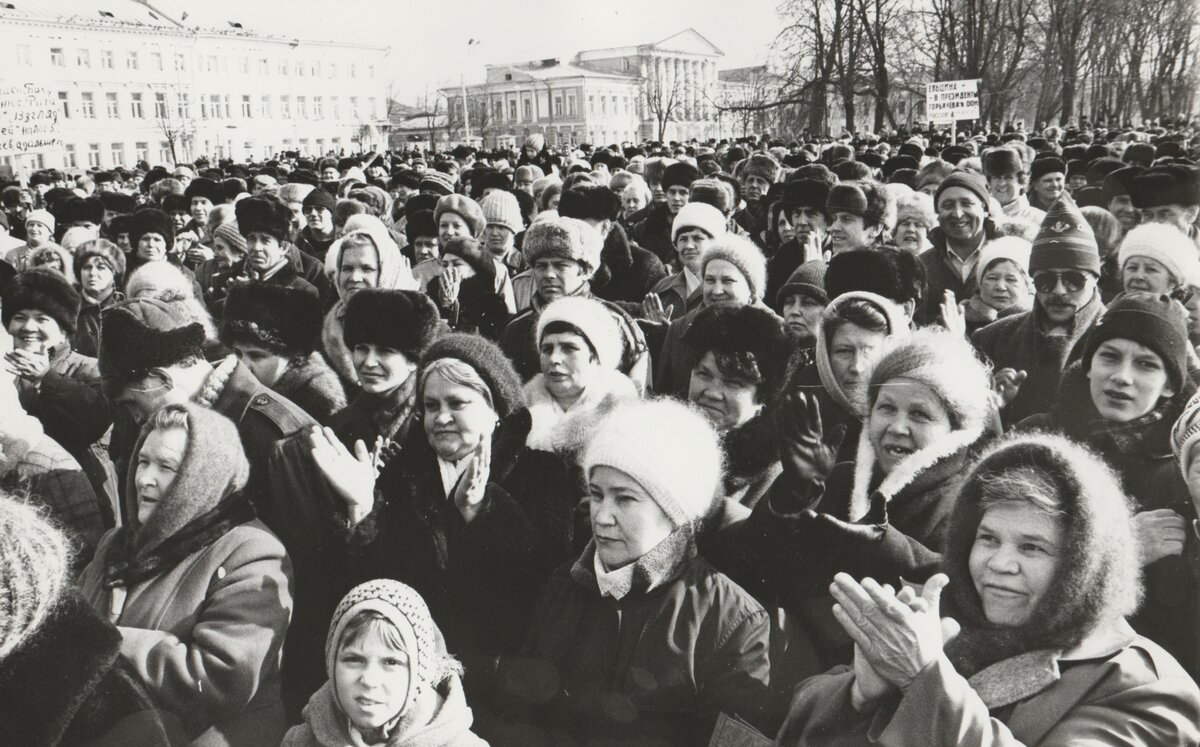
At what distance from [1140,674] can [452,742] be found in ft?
4.81

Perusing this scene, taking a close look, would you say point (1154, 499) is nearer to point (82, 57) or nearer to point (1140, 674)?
point (1140, 674)

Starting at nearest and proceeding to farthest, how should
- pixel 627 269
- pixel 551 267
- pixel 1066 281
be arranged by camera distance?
pixel 1066 281 < pixel 551 267 < pixel 627 269

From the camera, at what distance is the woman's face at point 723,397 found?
325 centimetres

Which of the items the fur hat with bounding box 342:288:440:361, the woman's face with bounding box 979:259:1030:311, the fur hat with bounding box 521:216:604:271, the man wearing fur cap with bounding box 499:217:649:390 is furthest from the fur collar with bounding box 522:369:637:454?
the woman's face with bounding box 979:259:1030:311

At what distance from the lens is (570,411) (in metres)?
3.52

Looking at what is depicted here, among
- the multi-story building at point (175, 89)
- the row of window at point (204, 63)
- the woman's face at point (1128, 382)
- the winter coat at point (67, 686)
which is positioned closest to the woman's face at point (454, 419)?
the winter coat at point (67, 686)

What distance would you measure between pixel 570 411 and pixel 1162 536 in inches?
73.3

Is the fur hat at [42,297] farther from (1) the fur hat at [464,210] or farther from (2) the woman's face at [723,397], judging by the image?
(2) the woman's face at [723,397]

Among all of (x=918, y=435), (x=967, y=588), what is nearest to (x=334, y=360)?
Answer: (x=918, y=435)

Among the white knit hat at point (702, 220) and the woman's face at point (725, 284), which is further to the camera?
the white knit hat at point (702, 220)

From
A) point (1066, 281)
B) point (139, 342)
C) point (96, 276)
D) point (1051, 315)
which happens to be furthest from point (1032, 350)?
point (96, 276)

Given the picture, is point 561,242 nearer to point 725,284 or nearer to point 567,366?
point 725,284

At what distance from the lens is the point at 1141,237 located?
3.65 m

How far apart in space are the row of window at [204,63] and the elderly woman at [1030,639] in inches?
1222
